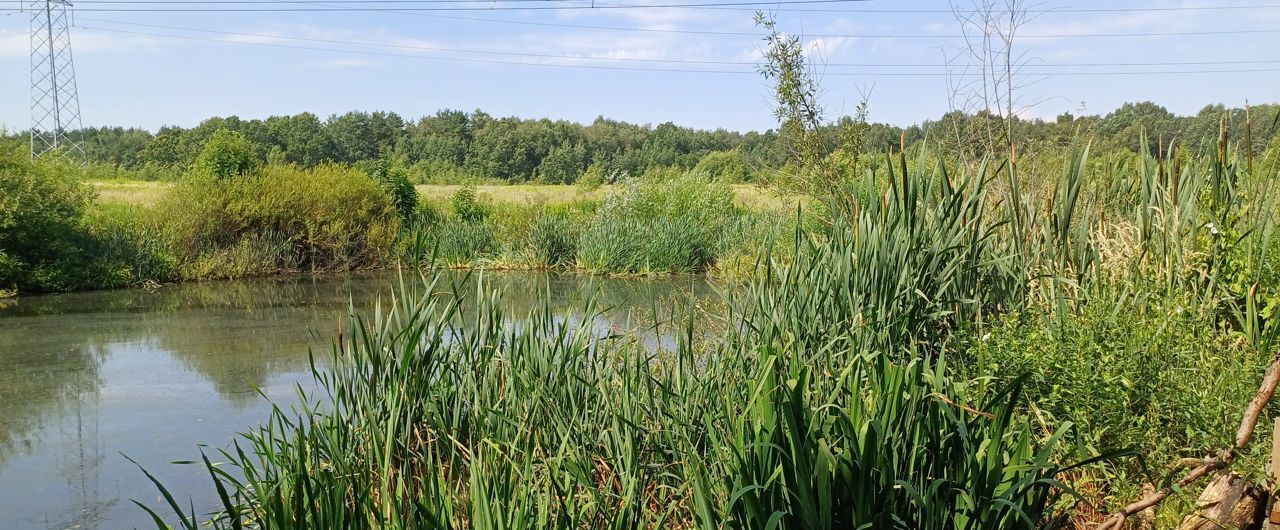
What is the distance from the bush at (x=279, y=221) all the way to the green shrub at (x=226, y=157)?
25 cm

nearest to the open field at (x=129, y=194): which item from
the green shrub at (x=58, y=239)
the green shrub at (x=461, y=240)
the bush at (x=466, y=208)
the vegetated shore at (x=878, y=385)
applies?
the green shrub at (x=58, y=239)

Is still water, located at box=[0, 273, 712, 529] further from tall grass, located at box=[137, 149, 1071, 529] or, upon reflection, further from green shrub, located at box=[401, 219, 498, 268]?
green shrub, located at box=[401, 219, 498, 268]

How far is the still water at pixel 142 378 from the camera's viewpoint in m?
5.13

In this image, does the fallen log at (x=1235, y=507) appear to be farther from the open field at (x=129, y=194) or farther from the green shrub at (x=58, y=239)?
the open field at (x=129, y=194)

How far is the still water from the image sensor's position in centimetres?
513

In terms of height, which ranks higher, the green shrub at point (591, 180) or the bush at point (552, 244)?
the green shrub at point (591, 180)

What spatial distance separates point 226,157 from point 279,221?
1.45 metres

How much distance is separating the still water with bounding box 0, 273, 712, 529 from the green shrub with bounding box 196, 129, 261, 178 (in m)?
2.95

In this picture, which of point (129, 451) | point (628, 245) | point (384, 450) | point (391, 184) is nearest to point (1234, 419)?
point (384, 450)

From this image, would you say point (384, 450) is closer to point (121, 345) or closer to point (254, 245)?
point (121, 345)

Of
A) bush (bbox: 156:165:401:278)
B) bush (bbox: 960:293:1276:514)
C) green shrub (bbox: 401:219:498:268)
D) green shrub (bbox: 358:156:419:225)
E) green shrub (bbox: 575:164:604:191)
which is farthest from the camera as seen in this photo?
green shrub (bbox: 575:164:604:191)

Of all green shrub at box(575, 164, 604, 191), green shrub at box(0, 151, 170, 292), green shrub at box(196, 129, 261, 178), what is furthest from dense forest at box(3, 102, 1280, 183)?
green shrub at box(0, 151, 170, 292)

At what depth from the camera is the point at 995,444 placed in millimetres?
2662

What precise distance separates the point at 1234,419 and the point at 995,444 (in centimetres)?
133
